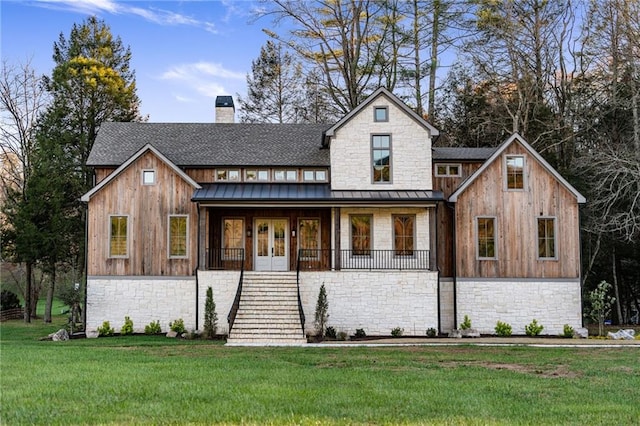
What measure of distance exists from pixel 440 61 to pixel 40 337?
23287mm

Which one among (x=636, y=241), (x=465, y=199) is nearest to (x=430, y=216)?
(x=465, y=199)

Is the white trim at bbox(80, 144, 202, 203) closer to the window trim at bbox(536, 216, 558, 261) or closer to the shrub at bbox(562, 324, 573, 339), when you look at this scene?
the window trim at bbox(536, 216, 558, 261)

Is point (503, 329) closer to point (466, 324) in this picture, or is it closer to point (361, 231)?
point (466, 324)

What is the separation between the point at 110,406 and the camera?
7145mm

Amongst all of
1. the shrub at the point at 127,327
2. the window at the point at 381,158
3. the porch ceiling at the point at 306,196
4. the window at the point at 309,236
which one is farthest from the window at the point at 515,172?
the shrub at the point at 127,327

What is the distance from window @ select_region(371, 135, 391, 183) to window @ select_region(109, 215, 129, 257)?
897 cm

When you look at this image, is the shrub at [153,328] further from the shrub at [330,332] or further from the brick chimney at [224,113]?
the brick chimney at [224,113]

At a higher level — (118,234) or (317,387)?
(118,234)

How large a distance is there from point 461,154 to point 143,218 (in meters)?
12.1

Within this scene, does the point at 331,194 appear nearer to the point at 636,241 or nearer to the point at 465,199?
the point at 465,199

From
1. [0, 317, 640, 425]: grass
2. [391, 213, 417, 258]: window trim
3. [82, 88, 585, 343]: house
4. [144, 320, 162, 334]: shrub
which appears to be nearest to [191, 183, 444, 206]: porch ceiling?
[82, 88, 585, 343]: house

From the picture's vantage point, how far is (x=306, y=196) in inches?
798

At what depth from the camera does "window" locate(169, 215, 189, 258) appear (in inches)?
799

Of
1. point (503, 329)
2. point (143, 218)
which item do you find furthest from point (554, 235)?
point (143, 218)
